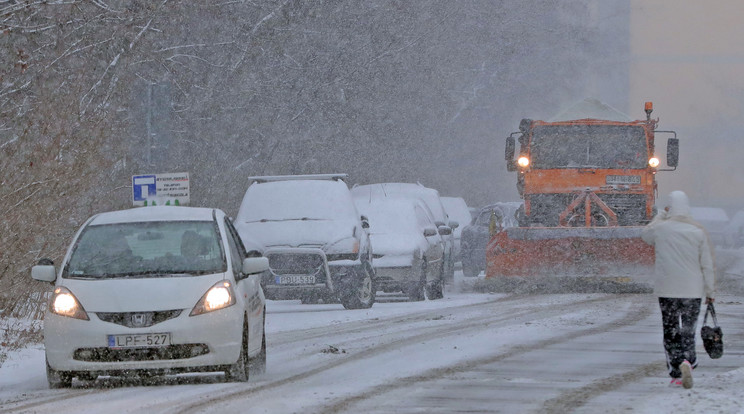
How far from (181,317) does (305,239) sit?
8929 millimetres

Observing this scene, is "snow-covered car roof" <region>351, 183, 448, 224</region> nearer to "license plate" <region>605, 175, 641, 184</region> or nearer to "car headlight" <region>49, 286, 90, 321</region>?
"license plate" <region>605, 175, 641, 184</region>

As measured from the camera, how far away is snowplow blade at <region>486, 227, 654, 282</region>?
23.2 m

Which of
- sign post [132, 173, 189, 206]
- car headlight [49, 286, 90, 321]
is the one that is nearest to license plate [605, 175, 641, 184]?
sign post [132, 173, 189, 206]

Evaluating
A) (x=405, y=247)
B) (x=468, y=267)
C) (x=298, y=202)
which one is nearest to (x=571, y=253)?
(x=405, y=247)

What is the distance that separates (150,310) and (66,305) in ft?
2.29

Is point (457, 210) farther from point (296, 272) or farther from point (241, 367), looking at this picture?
point (241, 367)

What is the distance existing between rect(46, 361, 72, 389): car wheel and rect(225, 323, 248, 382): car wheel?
3.98 ft

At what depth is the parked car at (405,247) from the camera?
70.8 feet

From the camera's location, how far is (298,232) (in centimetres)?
1964

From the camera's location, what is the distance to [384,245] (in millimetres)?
21812

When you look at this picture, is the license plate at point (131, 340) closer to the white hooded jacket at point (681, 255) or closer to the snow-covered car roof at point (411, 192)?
the white hooded jacket at point (681, 255)

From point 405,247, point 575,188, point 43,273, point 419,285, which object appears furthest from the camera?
point 575,188

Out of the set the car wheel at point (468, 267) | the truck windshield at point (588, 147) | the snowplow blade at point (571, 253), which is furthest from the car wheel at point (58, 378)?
the car wheel at point (468, 267)

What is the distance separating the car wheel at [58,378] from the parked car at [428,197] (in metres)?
14.8
